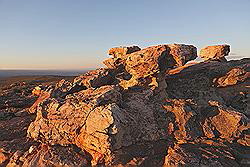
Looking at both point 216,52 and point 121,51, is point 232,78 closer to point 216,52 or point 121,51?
point 216,52

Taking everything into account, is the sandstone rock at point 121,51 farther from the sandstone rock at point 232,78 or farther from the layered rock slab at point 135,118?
the sandstone rock at point 232,78

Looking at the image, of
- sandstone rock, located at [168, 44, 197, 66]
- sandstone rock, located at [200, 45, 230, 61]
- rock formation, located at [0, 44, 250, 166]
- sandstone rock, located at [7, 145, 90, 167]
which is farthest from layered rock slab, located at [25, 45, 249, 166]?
sandstone rock, located at [200, 45, 230, 61]

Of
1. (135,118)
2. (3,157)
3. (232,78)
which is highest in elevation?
(232,78)

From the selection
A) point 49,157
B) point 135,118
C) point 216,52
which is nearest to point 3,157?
point 49,157

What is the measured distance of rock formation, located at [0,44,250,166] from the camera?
18.0 meters

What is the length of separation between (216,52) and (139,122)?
953 inches

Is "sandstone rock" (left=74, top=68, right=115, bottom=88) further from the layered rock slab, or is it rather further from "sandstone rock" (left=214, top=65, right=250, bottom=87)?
"sandstone rock" (left=214, top=65, right=250, bottom=87)

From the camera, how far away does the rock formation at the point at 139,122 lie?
1805 cm

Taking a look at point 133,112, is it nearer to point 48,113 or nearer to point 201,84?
point 48,113

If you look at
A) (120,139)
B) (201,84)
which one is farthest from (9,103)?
(201,84)

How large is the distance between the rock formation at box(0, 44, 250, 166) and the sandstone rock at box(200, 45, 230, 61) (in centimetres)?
1130

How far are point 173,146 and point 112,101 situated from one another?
21.2 ft

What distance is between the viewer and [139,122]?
68.5 ft

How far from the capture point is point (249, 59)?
4066cm
